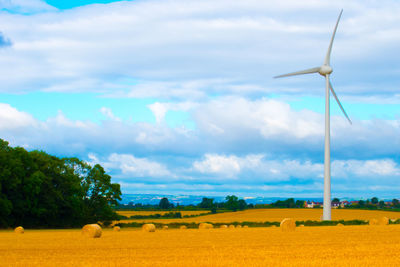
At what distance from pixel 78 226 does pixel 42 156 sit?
9.63 meters

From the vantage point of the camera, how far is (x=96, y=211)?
73.2 metres

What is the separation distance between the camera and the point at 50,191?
220ft

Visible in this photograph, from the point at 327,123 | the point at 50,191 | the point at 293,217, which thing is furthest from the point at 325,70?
the point at 50,191

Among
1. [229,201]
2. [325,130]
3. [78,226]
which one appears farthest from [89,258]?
[229,201]

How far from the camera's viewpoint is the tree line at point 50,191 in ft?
206

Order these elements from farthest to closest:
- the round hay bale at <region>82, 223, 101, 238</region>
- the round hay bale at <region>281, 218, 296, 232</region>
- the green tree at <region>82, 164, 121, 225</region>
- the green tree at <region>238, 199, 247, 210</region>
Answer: the green tree at <region>238, 199, 247, 210</region>
the green tree at <region>82, 164, 121, 225</region>
the round hay bale at <region>281, 218, 296, 232</region>
the round hay bale at <region>82, 223, 101, 238</region>

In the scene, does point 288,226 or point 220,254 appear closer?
point 220,254

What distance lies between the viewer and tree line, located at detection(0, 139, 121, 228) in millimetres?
62719

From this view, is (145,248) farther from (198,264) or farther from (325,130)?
(325,130)

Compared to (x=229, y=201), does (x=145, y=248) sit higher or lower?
lower

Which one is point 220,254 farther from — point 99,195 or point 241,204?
point 241,204

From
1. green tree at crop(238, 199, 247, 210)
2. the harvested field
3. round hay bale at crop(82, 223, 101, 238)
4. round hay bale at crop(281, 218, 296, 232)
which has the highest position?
green tree at crop(238, 199, 247, 210)

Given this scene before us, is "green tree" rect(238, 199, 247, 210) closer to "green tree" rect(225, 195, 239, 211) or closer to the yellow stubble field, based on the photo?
"green tree" rect(225, 195, 239, 211)

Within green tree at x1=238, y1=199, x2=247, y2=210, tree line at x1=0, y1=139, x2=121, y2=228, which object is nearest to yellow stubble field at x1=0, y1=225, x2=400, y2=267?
tree line at x1=0, y1=139, x2=121, y2=228
